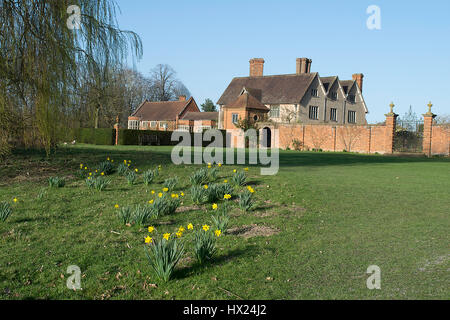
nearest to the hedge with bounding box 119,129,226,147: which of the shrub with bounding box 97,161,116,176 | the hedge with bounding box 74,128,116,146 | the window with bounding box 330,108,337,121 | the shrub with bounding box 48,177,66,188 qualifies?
the hedge with bounding box 74,128,116,146

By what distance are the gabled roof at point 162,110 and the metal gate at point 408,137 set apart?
3494 centimetres

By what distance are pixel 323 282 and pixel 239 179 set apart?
5174 mm

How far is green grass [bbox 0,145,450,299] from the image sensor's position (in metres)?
4.36

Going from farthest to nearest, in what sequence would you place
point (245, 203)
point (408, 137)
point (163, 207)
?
point (408, 137) < point (245, 203) < point (163, 207)

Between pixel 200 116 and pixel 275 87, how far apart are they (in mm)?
14250

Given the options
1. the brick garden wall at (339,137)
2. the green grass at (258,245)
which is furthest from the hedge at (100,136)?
the green grass at (258,245)

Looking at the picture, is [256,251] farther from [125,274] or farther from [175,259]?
[125,274]

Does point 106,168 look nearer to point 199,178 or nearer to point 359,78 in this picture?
point 199,178

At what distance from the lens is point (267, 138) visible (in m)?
40.5

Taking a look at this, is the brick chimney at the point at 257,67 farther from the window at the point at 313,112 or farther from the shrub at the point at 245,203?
the shrub at the point at 245,203

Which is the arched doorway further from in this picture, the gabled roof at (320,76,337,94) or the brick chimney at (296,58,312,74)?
the brick chimney at (296,58,312,74)

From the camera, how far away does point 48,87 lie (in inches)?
310

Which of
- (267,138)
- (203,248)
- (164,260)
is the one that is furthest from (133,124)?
(164,260)

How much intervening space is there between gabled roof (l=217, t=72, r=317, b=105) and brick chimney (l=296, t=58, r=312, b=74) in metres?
1.84
